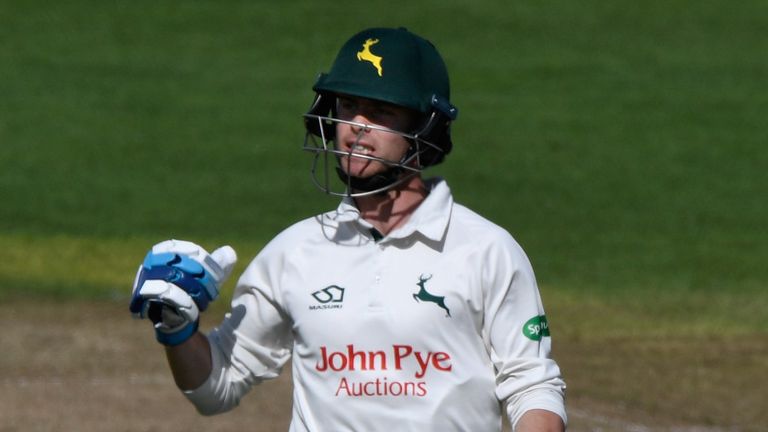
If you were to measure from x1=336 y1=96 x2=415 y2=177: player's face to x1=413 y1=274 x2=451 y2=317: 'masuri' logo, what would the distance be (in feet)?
1.18

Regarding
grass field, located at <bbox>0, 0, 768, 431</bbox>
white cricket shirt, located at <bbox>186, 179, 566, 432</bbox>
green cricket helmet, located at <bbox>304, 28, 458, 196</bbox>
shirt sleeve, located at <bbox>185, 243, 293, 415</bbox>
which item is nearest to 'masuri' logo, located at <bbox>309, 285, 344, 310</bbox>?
white cricket shirt, located at <bbox>186, 179, 566, 432</bbox>

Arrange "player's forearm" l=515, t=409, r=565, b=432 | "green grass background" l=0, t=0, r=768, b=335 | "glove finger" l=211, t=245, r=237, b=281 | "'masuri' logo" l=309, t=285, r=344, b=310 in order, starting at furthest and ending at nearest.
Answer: "green grass background" l=0, t=0, r=768, b=335, "glove finger" l=211, t=245, r=237, b=281, "'masuri' logo" l=309, t=285, r=344, b=310, "player's forearm" l=515, t=409, r=565, b=432

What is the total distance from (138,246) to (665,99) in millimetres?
7831

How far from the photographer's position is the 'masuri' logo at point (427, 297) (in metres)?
4.51

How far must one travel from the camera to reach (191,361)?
4.73 metres

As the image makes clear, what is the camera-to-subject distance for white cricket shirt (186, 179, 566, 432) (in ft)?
14.8

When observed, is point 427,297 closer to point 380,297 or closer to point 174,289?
point 380,297

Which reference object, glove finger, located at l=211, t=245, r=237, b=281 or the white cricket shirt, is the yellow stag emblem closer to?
the white cricket shirt

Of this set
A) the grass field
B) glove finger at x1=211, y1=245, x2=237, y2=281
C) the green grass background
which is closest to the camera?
glove finger at x1=211, y1=245, x2=237, y2=281

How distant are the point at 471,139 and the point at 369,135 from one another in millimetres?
12766

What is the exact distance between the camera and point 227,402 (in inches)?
193

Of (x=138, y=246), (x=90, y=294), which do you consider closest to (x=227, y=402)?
(x=90, y=294)

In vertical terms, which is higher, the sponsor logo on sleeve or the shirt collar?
the shirt collar

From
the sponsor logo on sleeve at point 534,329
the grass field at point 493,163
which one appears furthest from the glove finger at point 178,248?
the grass field at point 493,163
